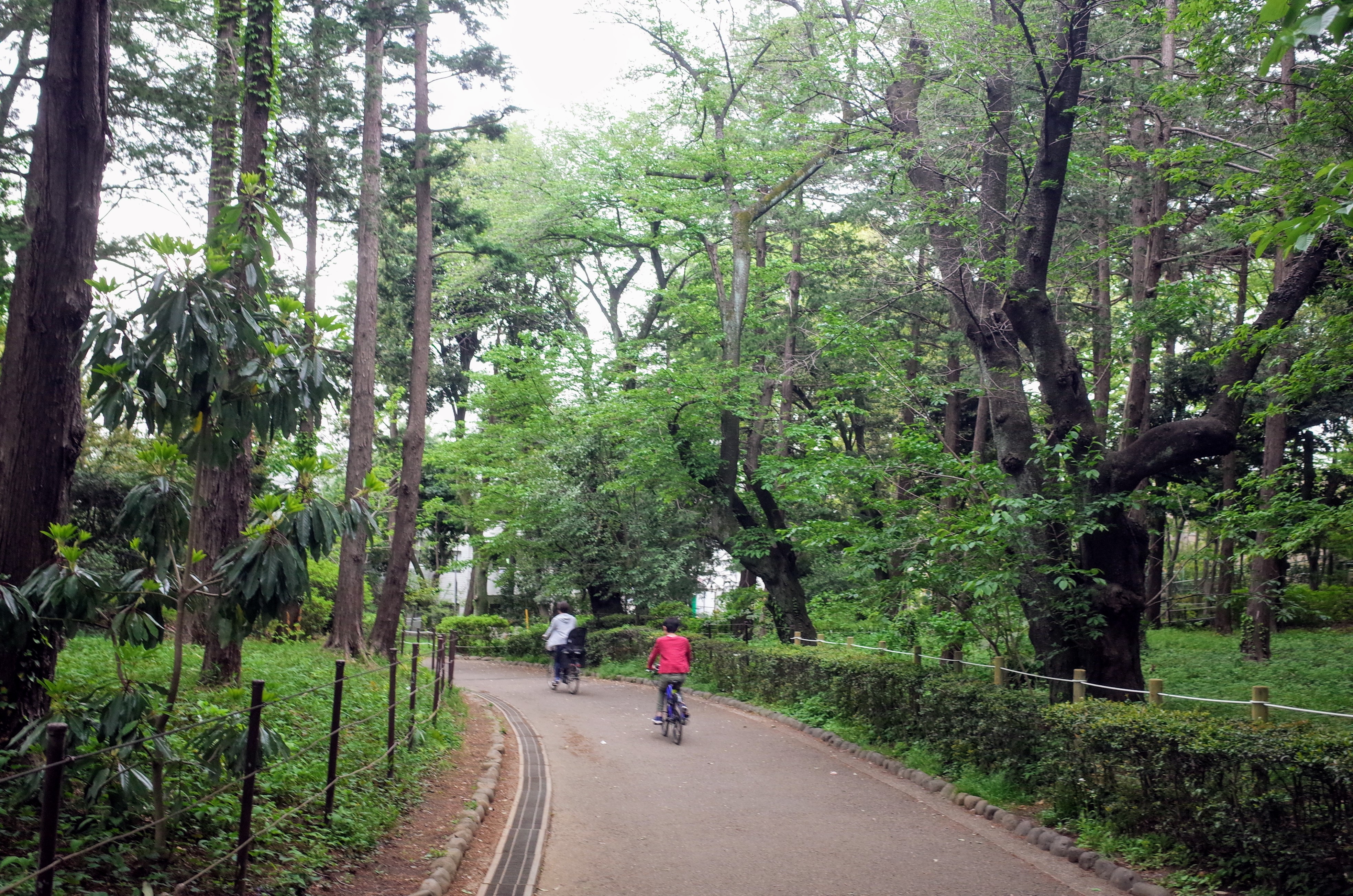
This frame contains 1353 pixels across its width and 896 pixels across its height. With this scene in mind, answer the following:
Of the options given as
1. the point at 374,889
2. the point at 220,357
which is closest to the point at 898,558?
the point at 374,889

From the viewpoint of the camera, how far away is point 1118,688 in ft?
28.9

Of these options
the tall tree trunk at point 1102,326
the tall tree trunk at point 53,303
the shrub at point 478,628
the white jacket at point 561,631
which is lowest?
the shrub at point 478,628

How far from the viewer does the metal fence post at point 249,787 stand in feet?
16.5

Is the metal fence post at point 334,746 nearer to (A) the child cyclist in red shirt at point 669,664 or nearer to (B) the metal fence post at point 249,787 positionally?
(B) the metal fence post at point 249,787

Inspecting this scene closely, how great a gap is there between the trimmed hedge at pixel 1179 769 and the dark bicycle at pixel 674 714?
309 cm

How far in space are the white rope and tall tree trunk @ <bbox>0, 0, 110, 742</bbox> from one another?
8.22m

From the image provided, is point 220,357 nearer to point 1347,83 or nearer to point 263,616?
point 263,616

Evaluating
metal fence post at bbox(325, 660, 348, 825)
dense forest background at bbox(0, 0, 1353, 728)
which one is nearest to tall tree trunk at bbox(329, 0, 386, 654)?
dense forest background at bbox(0, 0, 1353, 728)

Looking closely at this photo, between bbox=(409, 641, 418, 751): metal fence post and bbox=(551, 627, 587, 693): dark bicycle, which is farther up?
bbox=(409, 641, 418, 751): metal fence post

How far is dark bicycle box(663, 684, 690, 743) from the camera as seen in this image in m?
13.2

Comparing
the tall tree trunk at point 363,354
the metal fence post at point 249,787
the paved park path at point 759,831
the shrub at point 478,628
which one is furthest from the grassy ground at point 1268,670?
the shrub at point 478,628

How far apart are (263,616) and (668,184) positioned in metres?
21.0

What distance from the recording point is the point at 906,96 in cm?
1555

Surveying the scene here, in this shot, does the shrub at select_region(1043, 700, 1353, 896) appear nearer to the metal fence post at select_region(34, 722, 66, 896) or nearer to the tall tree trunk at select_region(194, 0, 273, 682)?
the metal fence post at select_region(34, 722, 66, 896)
